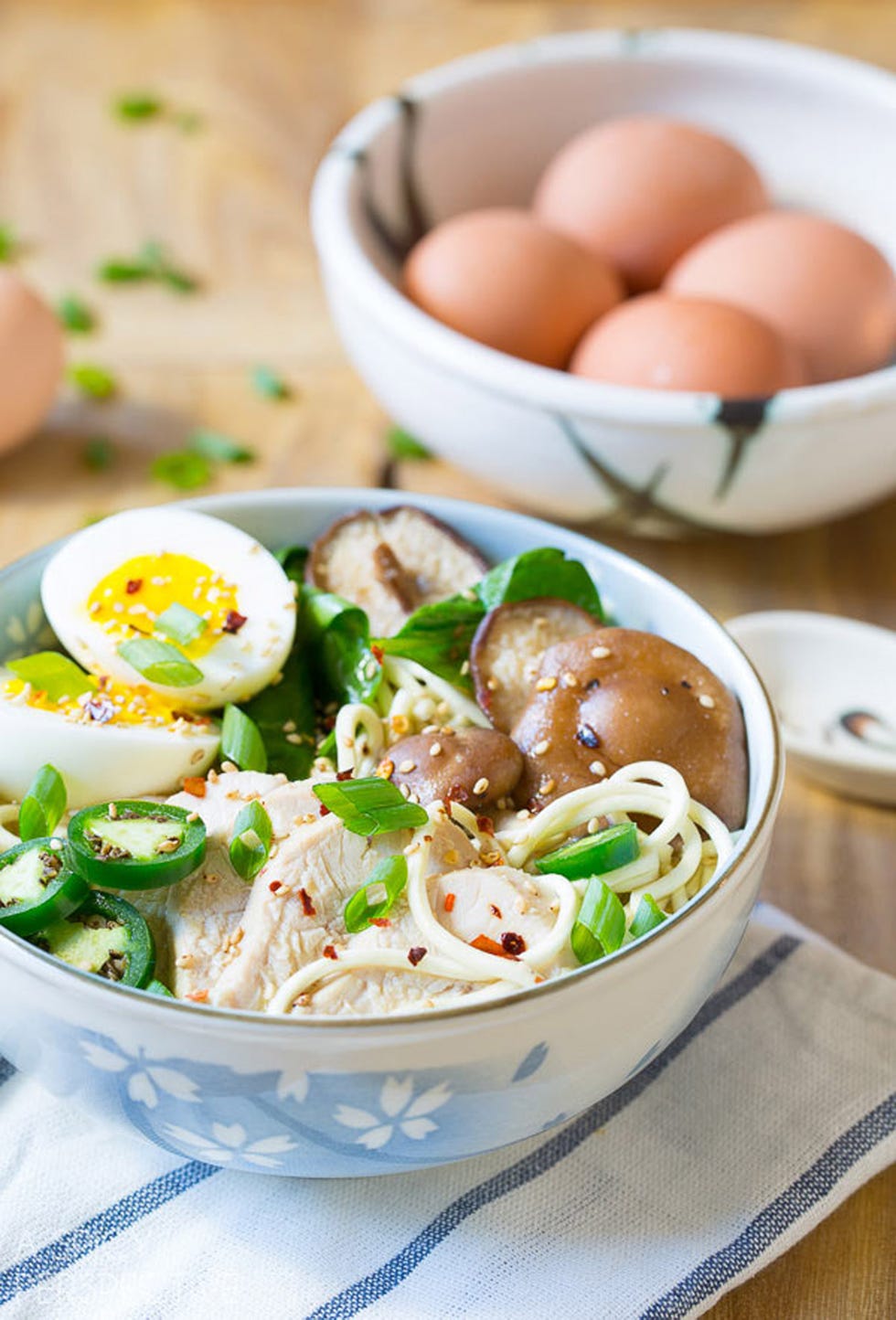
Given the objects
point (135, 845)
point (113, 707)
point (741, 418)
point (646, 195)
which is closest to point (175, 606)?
point (113, 707)

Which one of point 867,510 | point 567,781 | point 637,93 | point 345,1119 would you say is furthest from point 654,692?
point 637,93

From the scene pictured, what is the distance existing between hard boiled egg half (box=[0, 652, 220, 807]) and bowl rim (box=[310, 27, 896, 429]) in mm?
751

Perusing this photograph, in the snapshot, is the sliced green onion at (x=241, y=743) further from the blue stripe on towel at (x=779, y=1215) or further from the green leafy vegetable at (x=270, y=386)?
the green leafy vegetable at (x=270, y=386)

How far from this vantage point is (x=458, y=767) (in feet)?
4.60

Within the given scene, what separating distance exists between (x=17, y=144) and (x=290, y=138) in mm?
618

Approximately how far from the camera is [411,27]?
3.71 m

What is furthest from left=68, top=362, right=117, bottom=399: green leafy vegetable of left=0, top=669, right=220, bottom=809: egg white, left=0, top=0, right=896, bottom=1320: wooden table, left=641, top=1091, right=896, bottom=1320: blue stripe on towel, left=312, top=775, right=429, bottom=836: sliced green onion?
left=641, top=1091, right=896, bottom=1320: blue stripe on towel

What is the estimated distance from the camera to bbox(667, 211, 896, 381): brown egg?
2.21 metres

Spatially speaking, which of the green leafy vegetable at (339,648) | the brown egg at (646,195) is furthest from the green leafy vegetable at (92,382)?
the green leafy vegetable at (339,648)

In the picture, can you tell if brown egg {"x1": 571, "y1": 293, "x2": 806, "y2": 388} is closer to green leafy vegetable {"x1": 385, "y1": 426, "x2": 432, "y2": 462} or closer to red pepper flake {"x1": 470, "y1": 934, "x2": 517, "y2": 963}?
green leafy vegetable {"x1": 385, "y1": 426, "x2": 432, "y2": 462}

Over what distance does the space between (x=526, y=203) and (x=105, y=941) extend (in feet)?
6.41

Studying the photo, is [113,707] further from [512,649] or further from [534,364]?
[534,364]

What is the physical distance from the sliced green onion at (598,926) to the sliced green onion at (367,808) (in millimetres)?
168

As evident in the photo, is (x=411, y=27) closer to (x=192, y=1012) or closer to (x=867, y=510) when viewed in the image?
(x=867, y=510)
